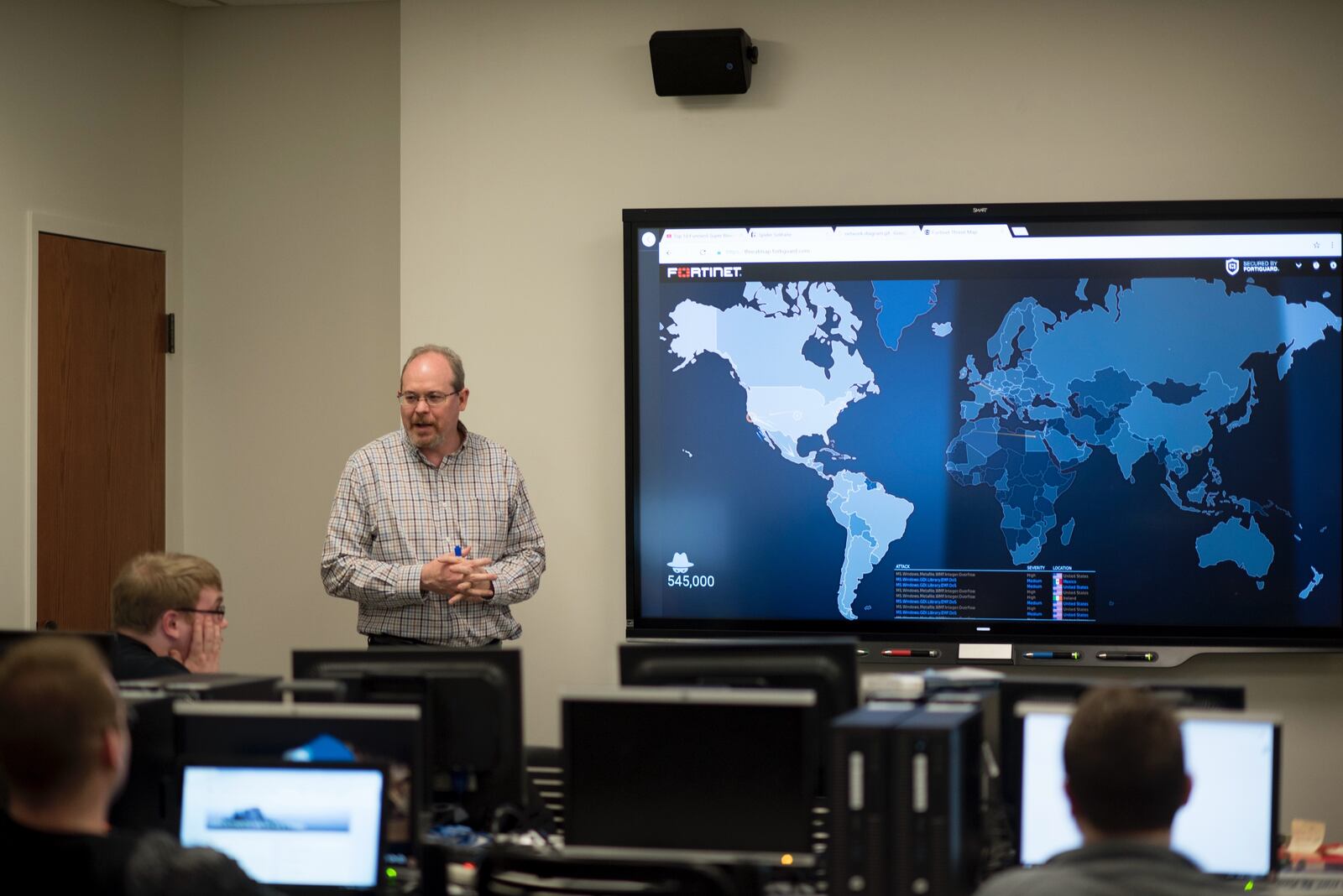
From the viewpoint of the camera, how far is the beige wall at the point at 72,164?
Answer: 194 inches

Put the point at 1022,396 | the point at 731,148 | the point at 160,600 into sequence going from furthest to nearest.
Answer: the point at 731,148, the point at 1022,396, the point at 160,600

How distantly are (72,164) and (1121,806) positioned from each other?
4570mm

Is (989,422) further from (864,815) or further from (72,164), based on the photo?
(72,164)

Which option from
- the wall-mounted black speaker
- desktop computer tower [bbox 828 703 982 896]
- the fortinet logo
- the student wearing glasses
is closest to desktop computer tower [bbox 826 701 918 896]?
desktop computer tower [bbox 828 703 982 896]

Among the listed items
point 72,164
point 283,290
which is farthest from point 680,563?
point 72,164

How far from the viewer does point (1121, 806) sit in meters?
1.99

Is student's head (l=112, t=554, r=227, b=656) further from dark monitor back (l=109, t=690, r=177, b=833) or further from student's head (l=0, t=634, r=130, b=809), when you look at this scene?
student's head (l=0, t=634, r=130, b=809)

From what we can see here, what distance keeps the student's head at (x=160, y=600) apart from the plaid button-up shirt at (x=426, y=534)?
937 mm

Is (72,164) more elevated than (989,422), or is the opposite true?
(72,164)

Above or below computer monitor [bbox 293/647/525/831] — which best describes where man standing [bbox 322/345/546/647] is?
above

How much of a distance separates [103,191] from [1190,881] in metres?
4.78

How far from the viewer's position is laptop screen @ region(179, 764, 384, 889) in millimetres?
2537

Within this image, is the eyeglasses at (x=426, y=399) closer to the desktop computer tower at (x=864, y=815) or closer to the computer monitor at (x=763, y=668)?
A: the computer monitor at (x=763, y=668)

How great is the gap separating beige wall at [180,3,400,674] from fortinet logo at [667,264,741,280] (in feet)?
4.52
